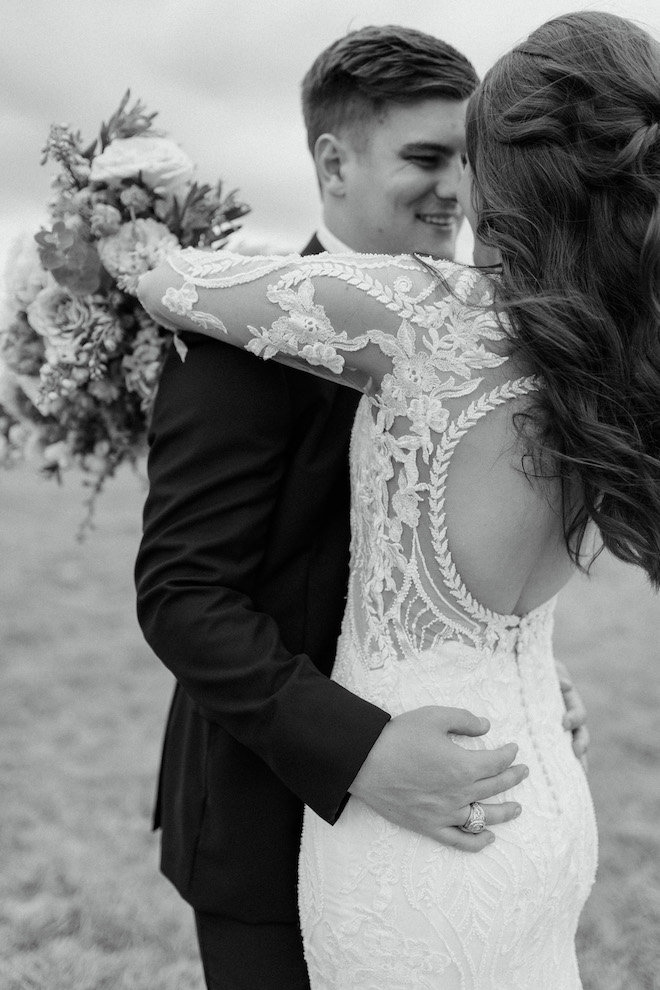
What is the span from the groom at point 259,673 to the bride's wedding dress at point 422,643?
0.29 feet

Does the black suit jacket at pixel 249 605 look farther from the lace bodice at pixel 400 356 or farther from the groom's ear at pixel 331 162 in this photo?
the groom's ear at pixel 331 162

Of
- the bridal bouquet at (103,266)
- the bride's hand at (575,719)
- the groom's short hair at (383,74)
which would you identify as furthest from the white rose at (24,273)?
the bride's hand at (575,719)

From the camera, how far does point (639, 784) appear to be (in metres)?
6.00

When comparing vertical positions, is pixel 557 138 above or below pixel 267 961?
above

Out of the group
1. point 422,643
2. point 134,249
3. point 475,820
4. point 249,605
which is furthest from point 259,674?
point 134,249

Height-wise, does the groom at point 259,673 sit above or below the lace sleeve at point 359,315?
below

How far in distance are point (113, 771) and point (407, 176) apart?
439 cm

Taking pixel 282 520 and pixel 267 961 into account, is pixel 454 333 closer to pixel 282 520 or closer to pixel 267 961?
pixel 282 520

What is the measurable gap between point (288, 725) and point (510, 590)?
0.49m

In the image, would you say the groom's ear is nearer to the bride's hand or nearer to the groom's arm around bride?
the groom's arm around bride

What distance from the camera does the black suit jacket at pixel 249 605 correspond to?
1.79m

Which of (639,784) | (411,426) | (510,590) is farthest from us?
(639,784)

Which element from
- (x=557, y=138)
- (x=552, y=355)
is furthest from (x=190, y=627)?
(x=557, y=138)

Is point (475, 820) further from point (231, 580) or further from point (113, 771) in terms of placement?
point (113, 771)
